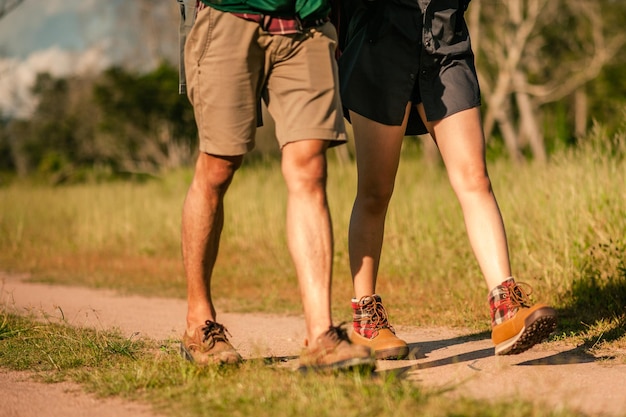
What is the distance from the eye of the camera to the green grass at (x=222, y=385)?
3085 millimetres

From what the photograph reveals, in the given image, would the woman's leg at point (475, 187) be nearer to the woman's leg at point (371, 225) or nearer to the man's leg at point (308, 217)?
the woman's leg at point (371, 225)

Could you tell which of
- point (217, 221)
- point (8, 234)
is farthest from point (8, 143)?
point (217, 221)

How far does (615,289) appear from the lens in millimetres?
6086

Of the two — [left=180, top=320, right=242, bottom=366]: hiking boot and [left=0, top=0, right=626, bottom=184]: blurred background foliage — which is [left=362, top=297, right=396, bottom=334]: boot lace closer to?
[left=180, top=320, right=242, bottom=366]: hiking boot

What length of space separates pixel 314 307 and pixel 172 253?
28.0 ft

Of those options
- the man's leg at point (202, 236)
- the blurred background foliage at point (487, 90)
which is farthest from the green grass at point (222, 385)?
the blurred background foliage at point (487, 90)

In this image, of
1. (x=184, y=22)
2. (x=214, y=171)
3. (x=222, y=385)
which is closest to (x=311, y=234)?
(x=214, y=171)

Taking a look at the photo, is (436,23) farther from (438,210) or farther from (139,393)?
(438,210)

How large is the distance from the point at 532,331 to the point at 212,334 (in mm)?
1401

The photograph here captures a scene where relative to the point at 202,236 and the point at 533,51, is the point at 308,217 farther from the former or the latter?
the point at 533,51

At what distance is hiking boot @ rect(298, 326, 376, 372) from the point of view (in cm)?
343

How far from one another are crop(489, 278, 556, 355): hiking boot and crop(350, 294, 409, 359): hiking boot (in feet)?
1.97

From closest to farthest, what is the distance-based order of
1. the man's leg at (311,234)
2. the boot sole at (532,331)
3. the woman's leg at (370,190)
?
the man's leg at (311,234) < the boot sole at (532,331) < the woman's leg at (370,190)

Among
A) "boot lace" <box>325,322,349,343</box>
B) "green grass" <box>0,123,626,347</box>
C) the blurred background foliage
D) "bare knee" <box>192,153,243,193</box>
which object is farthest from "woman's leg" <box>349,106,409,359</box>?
the blurred background foliage
